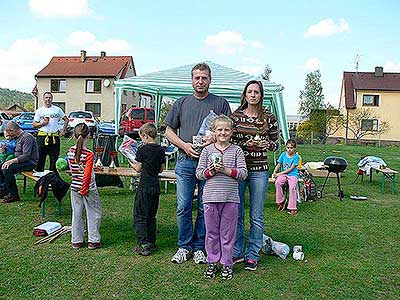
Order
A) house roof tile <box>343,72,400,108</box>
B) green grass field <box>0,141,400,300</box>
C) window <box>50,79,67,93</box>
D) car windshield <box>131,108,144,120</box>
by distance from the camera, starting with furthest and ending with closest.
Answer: window <box>50,79,67,93</box> < house roof tile <box>343,72,400,108</box> < car windshield <box>131,108,144,120</box> < green grass field <box>0,141,400,300</box>

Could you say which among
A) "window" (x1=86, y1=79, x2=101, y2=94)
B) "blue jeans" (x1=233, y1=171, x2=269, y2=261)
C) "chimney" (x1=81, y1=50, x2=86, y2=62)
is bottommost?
"blue jeans" (x1=233, y1=171, x2=269, y2=261)

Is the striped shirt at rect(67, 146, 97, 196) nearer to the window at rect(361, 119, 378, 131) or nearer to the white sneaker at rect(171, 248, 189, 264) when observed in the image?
the white sneaker at rect(171, 248, 189, 264)

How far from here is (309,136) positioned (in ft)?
117

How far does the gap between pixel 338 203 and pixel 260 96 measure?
4.54 meters

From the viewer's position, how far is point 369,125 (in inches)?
1635

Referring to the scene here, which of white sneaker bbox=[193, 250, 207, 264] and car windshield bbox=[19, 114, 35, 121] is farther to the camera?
car windshield bbox=[19, 114, 35, 121]

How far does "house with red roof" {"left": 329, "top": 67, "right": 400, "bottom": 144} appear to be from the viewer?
40.8 metres

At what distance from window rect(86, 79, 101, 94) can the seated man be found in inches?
1457

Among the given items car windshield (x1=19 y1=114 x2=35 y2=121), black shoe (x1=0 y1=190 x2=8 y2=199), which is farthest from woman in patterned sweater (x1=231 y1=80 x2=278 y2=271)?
car windshield (x1=19 y1=114 x2=35 y2=121)

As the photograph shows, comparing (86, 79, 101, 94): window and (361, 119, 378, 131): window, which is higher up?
(86, 79, 101, 94): window

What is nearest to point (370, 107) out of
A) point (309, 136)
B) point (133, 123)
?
point (309, 136)

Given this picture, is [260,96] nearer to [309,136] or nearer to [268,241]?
[268,241]

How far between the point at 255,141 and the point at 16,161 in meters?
4.28

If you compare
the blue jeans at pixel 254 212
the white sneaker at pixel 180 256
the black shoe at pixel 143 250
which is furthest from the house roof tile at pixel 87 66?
the blue jeans at pixel 254 212
